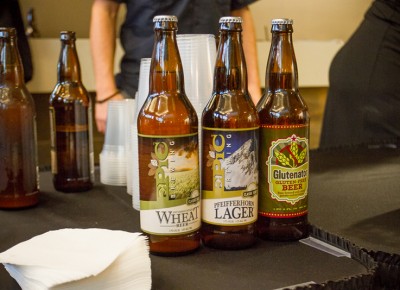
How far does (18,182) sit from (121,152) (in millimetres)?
216

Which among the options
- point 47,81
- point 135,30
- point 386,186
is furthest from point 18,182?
point 47,81

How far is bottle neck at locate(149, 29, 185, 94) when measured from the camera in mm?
630

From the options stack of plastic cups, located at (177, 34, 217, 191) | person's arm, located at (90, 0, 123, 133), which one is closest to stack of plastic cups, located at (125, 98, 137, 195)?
stack of plastic cups, located at (177, 34, 217, 191)

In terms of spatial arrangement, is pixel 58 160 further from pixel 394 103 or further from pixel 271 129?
pixel 394 103

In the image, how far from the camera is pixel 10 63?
0.83m

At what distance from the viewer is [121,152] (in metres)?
1.00

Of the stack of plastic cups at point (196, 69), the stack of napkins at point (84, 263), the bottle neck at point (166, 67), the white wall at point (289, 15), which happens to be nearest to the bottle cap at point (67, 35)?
the stack of plastic cups at point (196, 69)

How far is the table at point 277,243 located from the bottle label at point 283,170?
5 centimetres

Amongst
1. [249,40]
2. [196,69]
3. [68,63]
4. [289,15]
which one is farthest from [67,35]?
[289,15]

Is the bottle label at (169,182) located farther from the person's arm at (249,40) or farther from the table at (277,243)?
the person's arm at (249,40)

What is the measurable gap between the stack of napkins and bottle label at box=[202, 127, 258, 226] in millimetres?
117

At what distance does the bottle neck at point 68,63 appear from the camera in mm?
964

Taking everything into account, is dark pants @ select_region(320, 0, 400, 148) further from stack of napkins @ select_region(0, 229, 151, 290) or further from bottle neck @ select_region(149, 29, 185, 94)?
stack of napkins @ select_region(0, 229, 151, 290)

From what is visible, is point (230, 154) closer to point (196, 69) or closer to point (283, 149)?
point (283, 149)
